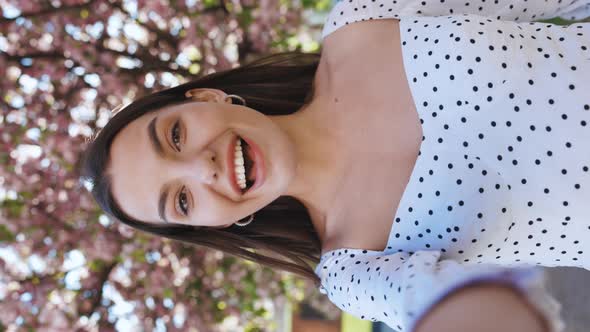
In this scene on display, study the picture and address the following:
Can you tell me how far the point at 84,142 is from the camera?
91.0 inches

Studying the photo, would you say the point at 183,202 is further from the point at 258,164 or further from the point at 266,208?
the point at 266,208

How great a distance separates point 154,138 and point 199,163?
0.60ft

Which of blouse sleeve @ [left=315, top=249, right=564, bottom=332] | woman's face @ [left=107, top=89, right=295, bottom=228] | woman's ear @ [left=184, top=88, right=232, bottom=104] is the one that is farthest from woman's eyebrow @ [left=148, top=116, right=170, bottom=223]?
blouse sleeve @ [left=315, top=249, right=564, bottom=332]

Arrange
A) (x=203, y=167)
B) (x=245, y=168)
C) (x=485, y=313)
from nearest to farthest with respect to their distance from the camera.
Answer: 1. (x=485, y=313)
2. (x=203, y=167)
3. (x=245, y=168)

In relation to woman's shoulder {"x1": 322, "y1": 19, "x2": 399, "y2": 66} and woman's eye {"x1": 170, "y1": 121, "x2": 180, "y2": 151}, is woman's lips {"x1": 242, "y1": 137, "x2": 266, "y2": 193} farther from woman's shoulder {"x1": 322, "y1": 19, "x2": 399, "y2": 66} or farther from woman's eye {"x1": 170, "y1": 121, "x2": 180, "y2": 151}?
woman's shoulder {"x1": 322, "y1": 19, "x2": 399, "y2": 66}

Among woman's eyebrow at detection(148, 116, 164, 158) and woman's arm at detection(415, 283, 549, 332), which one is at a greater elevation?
woman's arm at detection(415, 283, 549, 332)

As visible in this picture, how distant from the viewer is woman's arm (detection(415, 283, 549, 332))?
2.29 feet

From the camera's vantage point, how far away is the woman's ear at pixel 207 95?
169cm

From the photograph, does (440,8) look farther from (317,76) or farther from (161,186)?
(161,186)

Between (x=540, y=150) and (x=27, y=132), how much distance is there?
2.08 metres

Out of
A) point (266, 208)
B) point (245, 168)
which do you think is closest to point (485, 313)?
point (245, 168)

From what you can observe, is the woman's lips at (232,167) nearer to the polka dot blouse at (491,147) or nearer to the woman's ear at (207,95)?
the woman's ear at (207,95)

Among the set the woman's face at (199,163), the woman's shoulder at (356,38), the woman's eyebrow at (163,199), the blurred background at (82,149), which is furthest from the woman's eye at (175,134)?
the blurred background at (82,149)

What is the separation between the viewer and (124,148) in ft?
5.26
